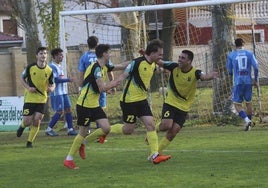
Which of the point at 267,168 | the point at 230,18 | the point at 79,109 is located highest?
the point at 230,18

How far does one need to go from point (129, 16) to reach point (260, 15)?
4.25m

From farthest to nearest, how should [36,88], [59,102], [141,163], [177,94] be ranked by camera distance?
[59,102]
[36,88]
[177,94]
[141,163]

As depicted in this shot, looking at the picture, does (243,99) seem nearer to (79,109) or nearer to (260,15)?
(260,15)

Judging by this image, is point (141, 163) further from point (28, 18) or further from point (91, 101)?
point (28, 18)

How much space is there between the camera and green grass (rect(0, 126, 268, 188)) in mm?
11195

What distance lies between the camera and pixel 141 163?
13375 millimetres

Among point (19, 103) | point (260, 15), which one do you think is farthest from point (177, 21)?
point (19, 103)

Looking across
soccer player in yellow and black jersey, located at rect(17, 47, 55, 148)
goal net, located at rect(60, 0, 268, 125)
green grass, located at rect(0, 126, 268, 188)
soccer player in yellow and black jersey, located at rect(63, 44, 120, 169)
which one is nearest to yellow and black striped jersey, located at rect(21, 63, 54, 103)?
soccer player in yellow and black jersey, located at rect(17, 47, 55, 148)

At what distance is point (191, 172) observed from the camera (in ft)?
39.2

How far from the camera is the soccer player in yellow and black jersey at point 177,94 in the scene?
1373 cm

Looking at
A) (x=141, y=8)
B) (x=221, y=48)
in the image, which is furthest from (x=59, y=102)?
(x=221, y=48)

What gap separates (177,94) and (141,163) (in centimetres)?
140

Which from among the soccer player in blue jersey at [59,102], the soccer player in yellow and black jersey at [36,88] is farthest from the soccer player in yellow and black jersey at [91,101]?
the soccer player in blue jersey at [59,102]

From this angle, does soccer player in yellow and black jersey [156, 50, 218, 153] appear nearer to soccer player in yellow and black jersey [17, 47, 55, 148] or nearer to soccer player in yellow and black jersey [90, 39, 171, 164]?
soccer player in yellow and black jersey [90, 39, 171, 164]
